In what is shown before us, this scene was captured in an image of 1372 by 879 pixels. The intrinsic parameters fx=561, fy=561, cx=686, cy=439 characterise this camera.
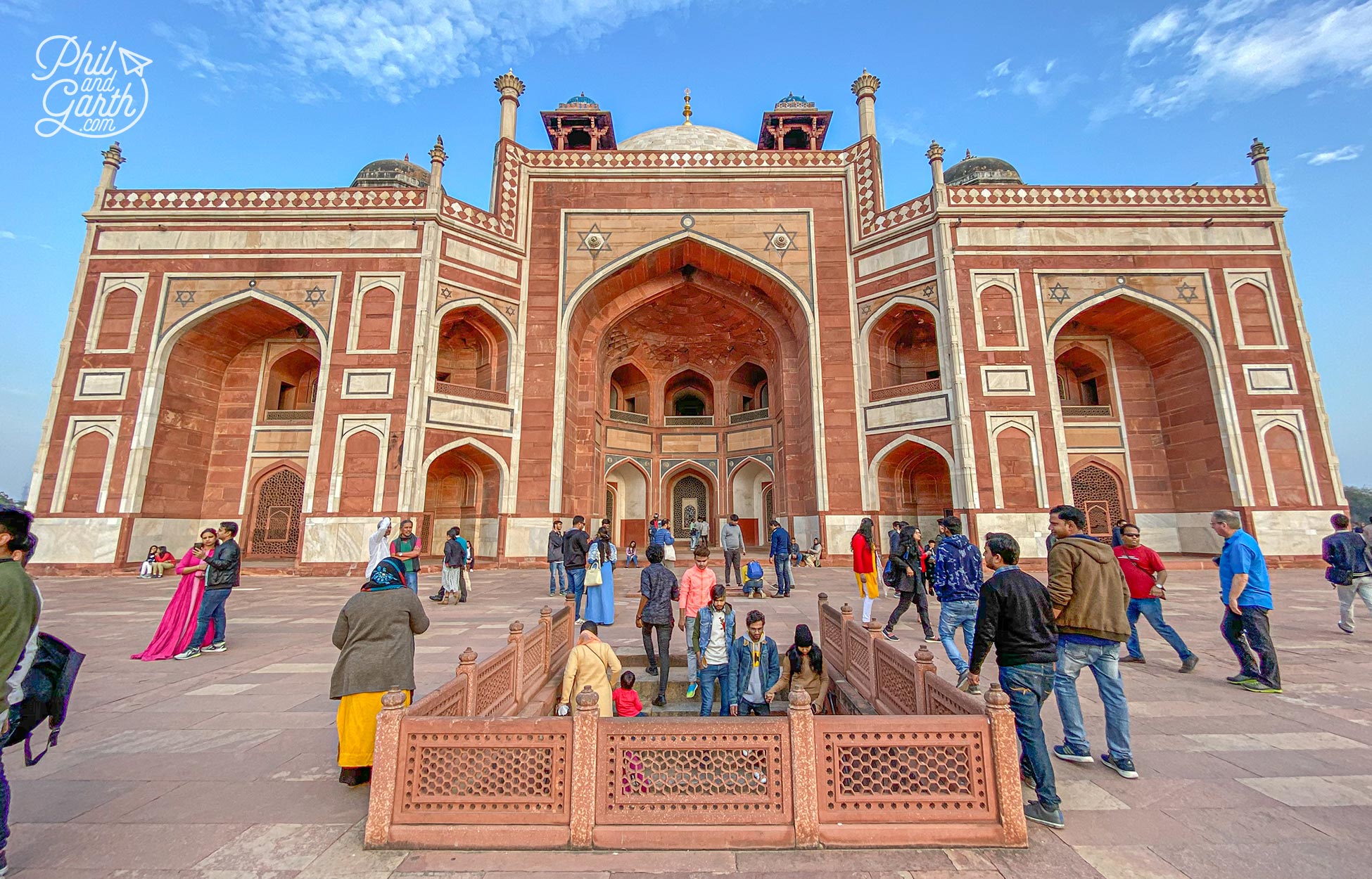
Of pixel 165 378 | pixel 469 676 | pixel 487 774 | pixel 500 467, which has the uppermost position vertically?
pixel 165 378

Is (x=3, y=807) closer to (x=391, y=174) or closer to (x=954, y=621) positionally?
(x=954, y=621)

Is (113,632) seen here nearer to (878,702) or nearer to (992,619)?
(878,702)

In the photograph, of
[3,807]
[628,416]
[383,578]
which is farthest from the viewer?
[628,416]

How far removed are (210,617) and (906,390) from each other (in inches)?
547

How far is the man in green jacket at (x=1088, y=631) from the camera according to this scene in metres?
2.92

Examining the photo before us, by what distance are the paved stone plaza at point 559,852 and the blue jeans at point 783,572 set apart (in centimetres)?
417

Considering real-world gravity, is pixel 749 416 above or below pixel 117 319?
below

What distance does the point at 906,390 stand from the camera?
563 inches

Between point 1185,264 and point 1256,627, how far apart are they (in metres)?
13.8

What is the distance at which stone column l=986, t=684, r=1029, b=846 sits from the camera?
2.25 m

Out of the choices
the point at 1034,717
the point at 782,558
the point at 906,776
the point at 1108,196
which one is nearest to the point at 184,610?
the point at 906,776

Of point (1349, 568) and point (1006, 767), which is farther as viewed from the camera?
point (1349, 568)

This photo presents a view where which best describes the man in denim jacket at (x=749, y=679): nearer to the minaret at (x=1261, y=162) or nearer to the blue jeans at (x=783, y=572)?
the blue jeans at (x=783, y=572)

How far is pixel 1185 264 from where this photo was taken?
13961 mm
